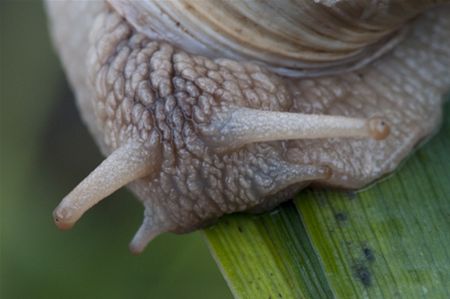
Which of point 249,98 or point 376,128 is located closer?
point 376,128

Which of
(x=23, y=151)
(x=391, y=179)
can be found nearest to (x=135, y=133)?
(x=391, y=179)

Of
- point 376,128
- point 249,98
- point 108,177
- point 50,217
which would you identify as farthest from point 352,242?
point 50,217

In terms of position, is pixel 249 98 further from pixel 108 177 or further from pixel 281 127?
Answer: pixel 108 177

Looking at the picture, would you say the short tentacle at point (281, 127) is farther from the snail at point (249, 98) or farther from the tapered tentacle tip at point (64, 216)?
the tapered tentacle tip at point (64, 216)

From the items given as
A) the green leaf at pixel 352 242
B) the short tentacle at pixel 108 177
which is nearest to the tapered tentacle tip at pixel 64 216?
the short tentacle at pixel 108 177

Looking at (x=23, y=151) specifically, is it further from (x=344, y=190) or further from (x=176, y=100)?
(x=344, y=190)

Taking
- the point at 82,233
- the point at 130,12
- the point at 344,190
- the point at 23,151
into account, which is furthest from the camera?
the point at 23,151
